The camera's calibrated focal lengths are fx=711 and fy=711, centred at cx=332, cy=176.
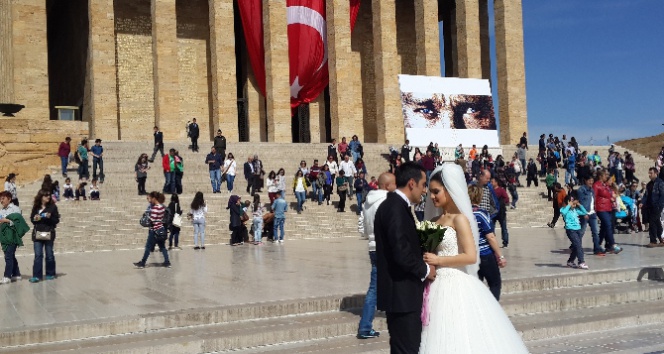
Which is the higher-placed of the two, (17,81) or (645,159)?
(17,81)

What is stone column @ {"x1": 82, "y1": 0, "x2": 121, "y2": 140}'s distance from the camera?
25.5 metres

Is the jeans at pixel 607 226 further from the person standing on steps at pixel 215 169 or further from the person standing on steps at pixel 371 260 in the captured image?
the person standing on steps at pixel 215 169

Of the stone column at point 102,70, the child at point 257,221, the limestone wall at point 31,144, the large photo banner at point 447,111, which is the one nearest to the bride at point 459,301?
the child at point 257,221

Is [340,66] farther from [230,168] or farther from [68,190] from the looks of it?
[68,190]

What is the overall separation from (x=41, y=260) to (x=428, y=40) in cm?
2361

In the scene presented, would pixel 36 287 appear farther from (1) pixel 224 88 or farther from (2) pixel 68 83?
(2) pixel 68 83

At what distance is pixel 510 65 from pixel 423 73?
467cm

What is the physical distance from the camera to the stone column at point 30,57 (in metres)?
24.9

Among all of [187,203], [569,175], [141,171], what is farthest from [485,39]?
[141,171]

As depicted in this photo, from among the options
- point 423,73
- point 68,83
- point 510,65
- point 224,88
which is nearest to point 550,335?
point 224,88

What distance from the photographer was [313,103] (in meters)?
32.1

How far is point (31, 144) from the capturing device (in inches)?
797

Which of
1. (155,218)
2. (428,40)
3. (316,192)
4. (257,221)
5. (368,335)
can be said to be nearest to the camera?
(368,335)

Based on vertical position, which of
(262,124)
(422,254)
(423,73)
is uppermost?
(423,73)
